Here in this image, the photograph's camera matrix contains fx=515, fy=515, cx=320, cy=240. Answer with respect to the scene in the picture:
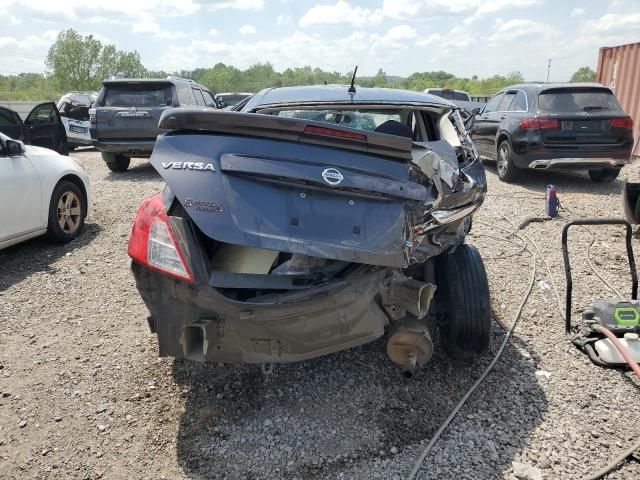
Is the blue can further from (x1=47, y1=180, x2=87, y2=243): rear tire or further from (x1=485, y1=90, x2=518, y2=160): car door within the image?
(x1=47, y1=180, x2=87, y2=243): rear tire

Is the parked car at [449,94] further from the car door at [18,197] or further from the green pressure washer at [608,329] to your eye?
the green pressure washer at [608,329]

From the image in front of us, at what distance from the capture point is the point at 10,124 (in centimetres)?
750

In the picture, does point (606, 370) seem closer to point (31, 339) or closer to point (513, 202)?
point (31, 339)

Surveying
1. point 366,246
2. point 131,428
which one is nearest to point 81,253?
point 131,428

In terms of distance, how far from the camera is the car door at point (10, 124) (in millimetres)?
7375

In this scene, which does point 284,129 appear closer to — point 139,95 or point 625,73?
point 139,95

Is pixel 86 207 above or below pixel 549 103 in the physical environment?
below

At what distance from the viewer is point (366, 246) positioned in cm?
229

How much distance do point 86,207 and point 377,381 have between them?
4.67 m

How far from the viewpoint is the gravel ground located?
2459 millimetres

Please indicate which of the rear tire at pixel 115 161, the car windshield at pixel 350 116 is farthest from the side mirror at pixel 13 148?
the rear tire at pixel 115 161

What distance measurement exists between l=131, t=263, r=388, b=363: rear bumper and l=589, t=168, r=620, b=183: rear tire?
8336mm

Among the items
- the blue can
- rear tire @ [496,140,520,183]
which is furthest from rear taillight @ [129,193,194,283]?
rear tire @ [496,140,520,183]

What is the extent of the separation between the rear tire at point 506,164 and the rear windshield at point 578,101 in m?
0.90
